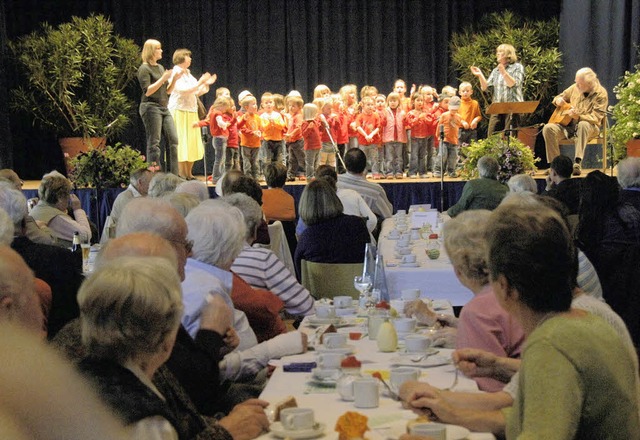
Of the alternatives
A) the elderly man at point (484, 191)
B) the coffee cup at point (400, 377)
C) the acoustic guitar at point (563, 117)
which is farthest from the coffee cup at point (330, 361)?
the acoustic guitar at point (563, 117)

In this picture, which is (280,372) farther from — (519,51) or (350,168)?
(519,51)

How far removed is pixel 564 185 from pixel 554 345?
554 cm

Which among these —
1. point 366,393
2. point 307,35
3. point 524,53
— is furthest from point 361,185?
point 307,35

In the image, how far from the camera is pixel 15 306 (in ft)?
6.50

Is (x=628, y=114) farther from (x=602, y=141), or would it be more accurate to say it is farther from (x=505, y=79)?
(x=505, y=79)

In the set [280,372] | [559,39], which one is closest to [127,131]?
[559,39]

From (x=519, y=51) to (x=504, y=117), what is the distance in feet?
6.54

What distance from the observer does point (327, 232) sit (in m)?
5.45

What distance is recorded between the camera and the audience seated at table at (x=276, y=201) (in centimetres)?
754

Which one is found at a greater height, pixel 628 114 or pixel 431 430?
pixel 628 114

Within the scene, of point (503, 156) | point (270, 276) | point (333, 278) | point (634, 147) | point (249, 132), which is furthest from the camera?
point (249, 132)

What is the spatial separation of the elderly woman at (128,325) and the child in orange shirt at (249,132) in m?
10.8

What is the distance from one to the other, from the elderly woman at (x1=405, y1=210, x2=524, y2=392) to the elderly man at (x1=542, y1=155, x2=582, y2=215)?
3.99 m

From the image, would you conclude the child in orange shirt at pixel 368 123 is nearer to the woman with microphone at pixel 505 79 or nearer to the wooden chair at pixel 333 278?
the woman with microphone at pixel 505 79
